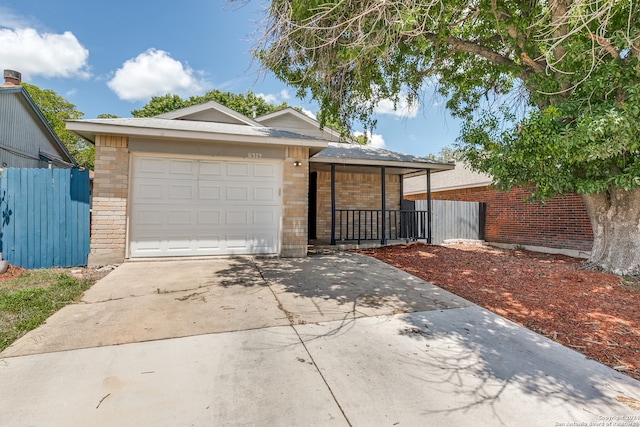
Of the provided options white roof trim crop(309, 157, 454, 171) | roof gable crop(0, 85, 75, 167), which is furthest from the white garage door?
roof gable crop(0, 85, 75, 167)

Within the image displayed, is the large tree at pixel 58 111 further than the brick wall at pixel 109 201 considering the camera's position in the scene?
Yes

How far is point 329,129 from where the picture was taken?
1132 cm

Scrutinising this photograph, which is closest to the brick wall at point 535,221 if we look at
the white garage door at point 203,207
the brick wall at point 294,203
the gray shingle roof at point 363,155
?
the gray shingle roof at point 363,155

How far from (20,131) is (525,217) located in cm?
1944

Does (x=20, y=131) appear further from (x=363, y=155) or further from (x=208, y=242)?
(x=363, y=155)

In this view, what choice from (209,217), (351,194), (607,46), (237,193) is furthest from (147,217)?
(607,46)

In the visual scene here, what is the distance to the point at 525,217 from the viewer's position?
33.9ft

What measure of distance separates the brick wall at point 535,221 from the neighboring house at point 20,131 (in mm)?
17464

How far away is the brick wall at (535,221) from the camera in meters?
8.82

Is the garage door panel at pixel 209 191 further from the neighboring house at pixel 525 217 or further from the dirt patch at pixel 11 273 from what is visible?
the neighboring house at pixel 525 217

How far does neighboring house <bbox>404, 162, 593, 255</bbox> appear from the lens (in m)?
8.84

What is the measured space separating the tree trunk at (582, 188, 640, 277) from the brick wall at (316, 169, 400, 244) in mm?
5578

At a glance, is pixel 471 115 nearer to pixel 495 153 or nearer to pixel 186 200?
pixel 495 153

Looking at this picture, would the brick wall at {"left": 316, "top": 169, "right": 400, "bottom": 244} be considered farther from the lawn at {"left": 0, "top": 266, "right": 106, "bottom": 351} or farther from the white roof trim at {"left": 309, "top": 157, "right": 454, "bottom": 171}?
the lawn at {"left": 0, "top": 266, "right": 106, "bottom": 351}
